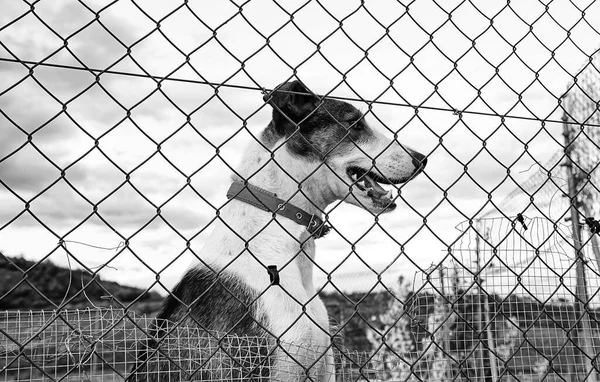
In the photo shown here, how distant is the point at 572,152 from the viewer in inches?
225

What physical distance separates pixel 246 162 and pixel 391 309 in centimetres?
686

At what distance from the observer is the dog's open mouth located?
10.6 feet

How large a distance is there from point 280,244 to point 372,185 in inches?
26.8

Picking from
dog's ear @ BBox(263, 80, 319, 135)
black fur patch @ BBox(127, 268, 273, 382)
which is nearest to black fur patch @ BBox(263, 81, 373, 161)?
dog's ear @ BBox(263, 80, 319, 135)

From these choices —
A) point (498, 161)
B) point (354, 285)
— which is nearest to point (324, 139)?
point (498, 161)

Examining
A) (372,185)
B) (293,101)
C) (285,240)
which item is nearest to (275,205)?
(285,240)

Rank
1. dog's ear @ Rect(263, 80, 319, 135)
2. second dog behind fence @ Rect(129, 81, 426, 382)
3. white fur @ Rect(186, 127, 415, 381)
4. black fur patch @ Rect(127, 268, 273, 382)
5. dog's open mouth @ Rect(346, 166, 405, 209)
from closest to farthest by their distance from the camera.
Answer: black fur patch @ Rect(127, 268, 273, 382), second dog behind fence @ Rect(129, 81, 426, 382), white fur @ Rect(186, 127, 415, 381), dog's ear @ Rect(263, 80, 319, 135), dog's open mouth @ Rect(346, 166, 405, 209)

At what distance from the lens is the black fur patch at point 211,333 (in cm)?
231

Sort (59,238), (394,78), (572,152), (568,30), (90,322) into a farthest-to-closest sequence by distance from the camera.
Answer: (572,152)
(568,30)
(394,78)
(90,322)
(59,238)

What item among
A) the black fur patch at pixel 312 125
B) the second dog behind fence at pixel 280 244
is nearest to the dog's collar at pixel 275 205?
the second dog behind fence at pixel 280 244

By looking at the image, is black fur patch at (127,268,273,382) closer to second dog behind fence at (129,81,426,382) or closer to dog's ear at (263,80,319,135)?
second dog behind fence at (129,81,426,382)

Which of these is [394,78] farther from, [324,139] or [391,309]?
[391,309]

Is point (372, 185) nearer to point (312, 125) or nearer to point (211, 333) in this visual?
point (312, 125)

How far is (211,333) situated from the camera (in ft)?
7.84
